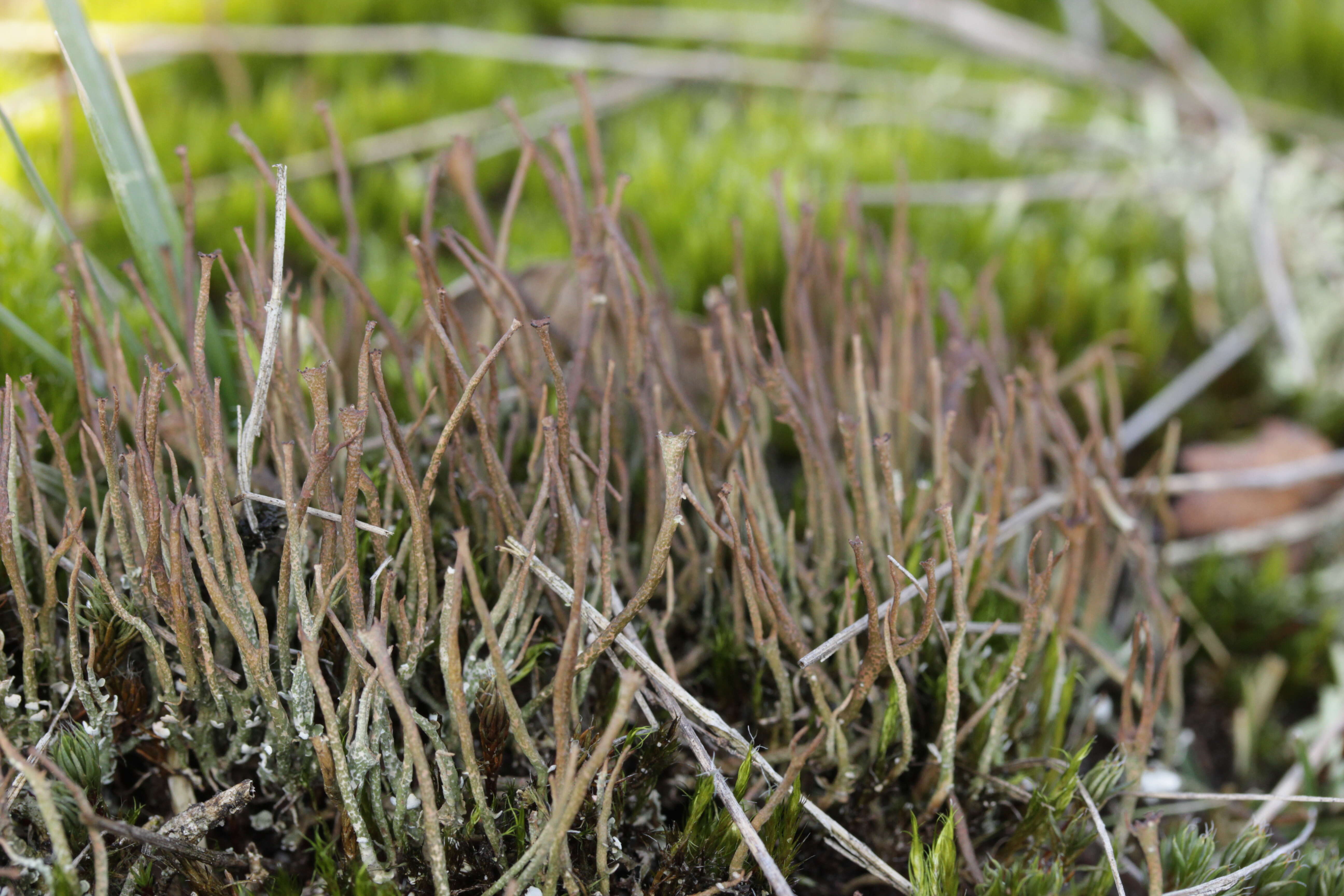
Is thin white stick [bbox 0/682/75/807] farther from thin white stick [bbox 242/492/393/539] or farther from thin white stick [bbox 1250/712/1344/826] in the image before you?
thin white stick [bbox 1250/712/1344/826]

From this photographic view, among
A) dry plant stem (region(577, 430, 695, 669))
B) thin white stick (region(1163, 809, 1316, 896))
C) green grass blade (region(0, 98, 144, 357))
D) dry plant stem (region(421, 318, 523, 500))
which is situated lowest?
thin white stick (region(1163, 809, 1316, 896))

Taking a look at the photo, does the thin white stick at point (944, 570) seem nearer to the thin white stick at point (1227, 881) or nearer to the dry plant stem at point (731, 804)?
the dry plant stem at point (731, 804)

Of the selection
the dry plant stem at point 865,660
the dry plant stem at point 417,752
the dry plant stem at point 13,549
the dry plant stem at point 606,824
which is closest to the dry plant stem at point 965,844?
the dry plant stem at point 865,660

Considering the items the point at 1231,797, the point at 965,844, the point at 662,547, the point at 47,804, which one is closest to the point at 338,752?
the point at 47,804

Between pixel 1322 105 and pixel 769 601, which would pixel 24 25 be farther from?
pixel 1322 105

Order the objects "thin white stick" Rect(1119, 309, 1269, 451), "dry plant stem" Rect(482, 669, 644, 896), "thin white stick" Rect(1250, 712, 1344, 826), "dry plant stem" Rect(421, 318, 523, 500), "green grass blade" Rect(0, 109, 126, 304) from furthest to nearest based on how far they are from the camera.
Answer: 1. "thin white stick" Rect(1119, 309, 1269, 451)
2. "thin white stick" Rect(1250, 712, 1344, 826)
3. "green grass blade" Rect(0, 109, 126, 304)
4. "dry plant stem" Rect(421, 318, 523, 500)
5. "dry plant stem" Rect(482, 669, 644, 896)

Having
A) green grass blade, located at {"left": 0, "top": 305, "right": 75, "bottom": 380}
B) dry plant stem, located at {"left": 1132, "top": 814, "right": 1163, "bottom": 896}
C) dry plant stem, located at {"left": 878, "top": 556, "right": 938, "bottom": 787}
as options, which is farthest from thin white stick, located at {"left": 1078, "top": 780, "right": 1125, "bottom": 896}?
green grass blade, located at {"left": 0, "top": 305, "right": 75, "bottom": 380}
